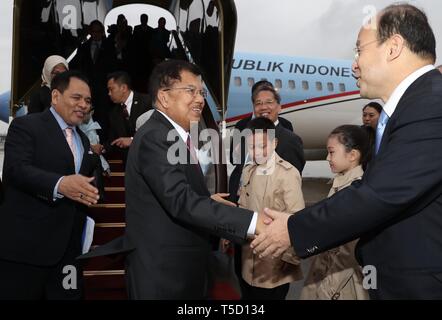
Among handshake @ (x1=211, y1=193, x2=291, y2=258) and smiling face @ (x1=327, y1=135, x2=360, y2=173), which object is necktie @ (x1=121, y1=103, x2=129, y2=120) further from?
handshake @ (x1=211, y1=193, x2=291, y2=258)

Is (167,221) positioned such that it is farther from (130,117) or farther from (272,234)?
(130,117)

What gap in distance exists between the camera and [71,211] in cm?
295

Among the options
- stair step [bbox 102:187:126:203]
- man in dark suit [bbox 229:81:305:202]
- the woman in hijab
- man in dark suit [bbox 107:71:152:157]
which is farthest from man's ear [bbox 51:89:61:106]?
stair step [bbox 102:187:126:203]

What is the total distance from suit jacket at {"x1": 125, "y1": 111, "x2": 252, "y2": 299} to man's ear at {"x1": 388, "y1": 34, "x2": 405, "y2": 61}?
1.04 m

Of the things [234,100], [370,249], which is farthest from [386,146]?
[234,100]

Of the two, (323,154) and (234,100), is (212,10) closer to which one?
(234,100)

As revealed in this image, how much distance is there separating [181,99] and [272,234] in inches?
35.6

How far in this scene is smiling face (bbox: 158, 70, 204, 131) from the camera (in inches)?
92.9

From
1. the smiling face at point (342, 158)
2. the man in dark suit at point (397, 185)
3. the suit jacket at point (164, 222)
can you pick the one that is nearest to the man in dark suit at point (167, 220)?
the suit jacket at point (164, 222)

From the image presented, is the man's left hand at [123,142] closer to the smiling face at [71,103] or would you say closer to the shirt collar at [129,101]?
the shirt collar at [129,101]

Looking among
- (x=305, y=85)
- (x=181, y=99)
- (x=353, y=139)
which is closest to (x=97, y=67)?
(x=353, y=139)

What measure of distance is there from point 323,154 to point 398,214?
524 inches

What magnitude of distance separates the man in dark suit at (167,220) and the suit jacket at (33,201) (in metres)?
0.82

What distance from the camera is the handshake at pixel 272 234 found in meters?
2.29
